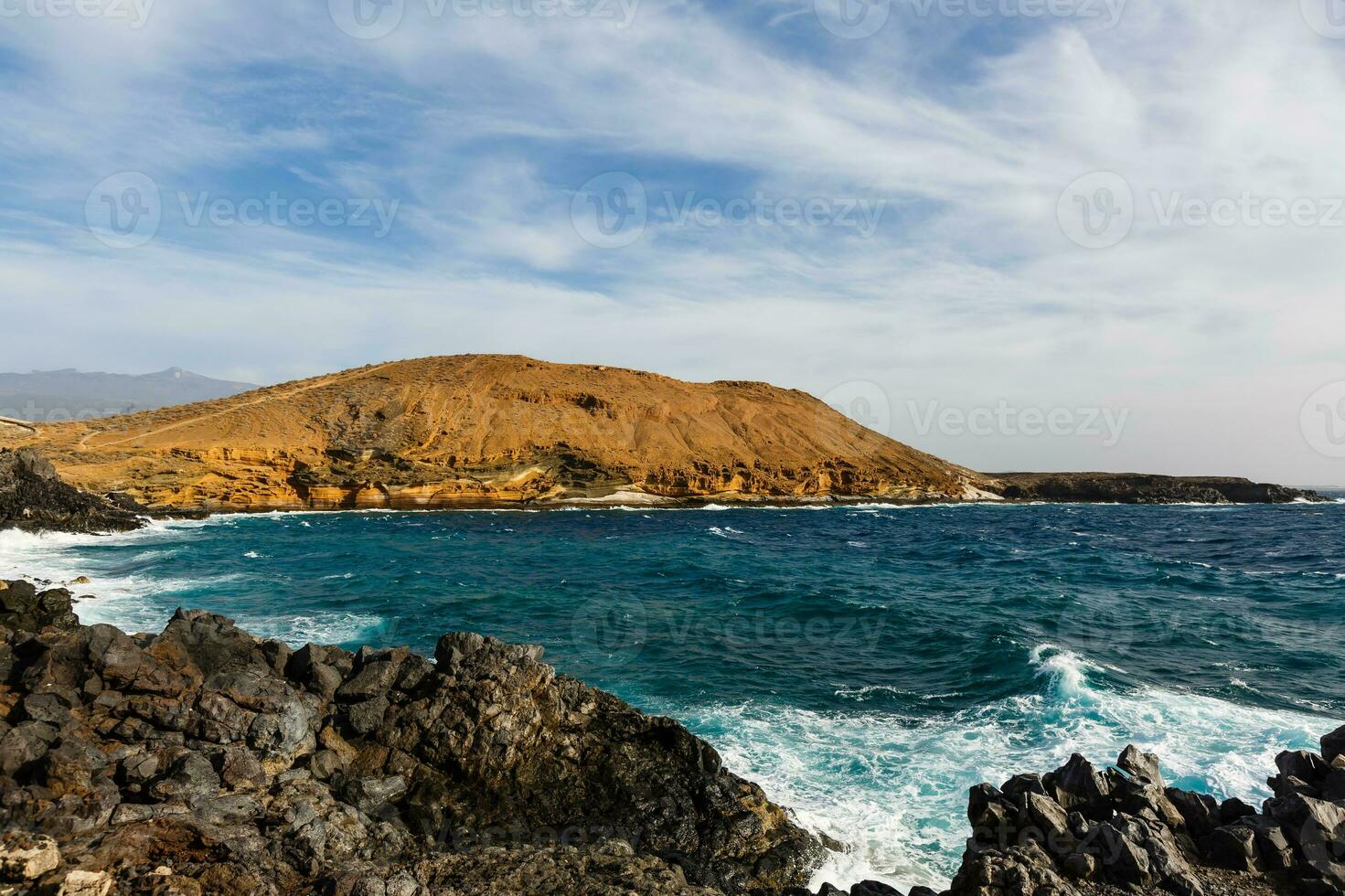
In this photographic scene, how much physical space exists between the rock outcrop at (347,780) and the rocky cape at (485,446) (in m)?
50.8

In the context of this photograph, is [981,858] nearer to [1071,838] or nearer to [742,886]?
[1071,838]

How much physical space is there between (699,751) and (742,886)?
2.23 metres

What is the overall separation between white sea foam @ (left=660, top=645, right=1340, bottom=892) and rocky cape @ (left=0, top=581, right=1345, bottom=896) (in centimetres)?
115

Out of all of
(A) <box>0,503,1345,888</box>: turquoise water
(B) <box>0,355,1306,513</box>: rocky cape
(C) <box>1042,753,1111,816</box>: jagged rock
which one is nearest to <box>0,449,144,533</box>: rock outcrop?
(A) <box>0,503,1345,888</box>: turquoise water

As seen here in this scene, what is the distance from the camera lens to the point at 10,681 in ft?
30.3

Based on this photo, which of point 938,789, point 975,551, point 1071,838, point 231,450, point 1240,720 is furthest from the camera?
point 231,450

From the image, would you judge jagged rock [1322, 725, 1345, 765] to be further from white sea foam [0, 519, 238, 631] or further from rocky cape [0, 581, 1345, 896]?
white sea foam [0, 519, 238, 631]

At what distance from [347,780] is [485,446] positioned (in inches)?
2339

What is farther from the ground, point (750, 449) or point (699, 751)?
point (750, 449)

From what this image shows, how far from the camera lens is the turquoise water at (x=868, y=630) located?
438 inches

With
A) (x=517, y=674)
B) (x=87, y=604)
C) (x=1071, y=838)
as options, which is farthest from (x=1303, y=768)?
(x=87, y=604)

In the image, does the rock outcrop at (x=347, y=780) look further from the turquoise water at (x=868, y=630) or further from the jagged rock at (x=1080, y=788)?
the jagged rock at (x=1080, y=788)

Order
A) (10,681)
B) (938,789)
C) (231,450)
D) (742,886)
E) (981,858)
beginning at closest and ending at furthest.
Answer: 1. (981,858)
2. (742,886)
3. (10,681)
4. (938,789)
5. (231,450)

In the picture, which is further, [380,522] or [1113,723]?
[380,522]
